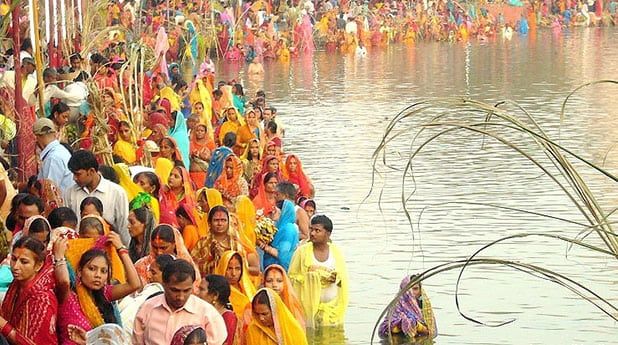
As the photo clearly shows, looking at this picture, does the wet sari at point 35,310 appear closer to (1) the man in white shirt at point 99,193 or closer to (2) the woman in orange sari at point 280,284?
(2) the woman in orange sari at point 280,284

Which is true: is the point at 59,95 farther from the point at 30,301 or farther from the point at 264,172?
the point at 30,301

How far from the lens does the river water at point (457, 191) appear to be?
955cm

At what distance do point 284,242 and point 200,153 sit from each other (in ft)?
11.2

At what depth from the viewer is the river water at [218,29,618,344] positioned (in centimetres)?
955

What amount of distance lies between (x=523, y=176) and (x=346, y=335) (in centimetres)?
670

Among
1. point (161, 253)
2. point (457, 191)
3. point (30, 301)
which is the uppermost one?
point (30, 301)

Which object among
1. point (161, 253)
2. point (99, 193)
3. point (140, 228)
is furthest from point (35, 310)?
point (99, 193)

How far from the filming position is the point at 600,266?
428 inches

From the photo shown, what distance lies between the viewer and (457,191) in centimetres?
1452

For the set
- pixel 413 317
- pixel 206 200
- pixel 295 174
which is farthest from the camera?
pixel 295 174

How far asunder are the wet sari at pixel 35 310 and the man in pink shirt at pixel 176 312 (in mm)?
406

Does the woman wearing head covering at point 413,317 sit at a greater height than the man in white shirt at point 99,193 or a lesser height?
lesser

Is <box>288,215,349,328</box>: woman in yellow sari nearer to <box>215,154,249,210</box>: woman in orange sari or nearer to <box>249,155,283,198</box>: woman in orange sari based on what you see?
<box>249,155,283,198</box>: woman in orange sari

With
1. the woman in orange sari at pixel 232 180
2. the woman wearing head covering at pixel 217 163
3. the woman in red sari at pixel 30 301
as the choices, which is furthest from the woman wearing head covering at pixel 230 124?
the woman in red sari at pixel 30 301
